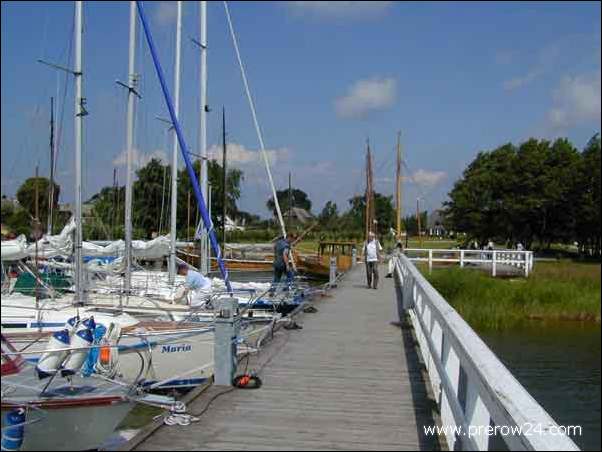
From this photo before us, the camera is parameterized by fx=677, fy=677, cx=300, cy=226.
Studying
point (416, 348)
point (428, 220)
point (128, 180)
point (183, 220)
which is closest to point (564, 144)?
point (183, 220)

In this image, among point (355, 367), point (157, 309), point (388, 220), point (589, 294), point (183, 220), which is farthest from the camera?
point (388, 220)

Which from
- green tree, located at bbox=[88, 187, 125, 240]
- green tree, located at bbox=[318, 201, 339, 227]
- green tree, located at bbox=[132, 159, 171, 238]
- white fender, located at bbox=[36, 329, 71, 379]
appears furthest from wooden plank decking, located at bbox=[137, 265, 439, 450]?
green tree, located at bbox=[318, 201, 339, 227]

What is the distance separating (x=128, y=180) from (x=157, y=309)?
4.87 meters

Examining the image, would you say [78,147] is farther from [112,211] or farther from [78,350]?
[112,211]

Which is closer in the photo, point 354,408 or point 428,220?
point 354,408

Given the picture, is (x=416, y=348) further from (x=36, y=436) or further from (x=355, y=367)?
(x=36, y=436)

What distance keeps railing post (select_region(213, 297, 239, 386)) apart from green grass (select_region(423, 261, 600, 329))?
3617 millimetres

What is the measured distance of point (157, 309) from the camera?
51.0ft

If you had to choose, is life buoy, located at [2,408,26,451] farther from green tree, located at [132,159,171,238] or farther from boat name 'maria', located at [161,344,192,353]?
green tree, located at [132,159,171,238]

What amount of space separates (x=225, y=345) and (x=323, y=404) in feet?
4.73

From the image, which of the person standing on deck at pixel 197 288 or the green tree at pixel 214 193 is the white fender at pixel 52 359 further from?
the green tree at pixel 214 193

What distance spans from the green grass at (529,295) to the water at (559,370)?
631mm

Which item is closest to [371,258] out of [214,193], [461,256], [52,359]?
[461,256]

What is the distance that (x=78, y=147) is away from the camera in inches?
632
